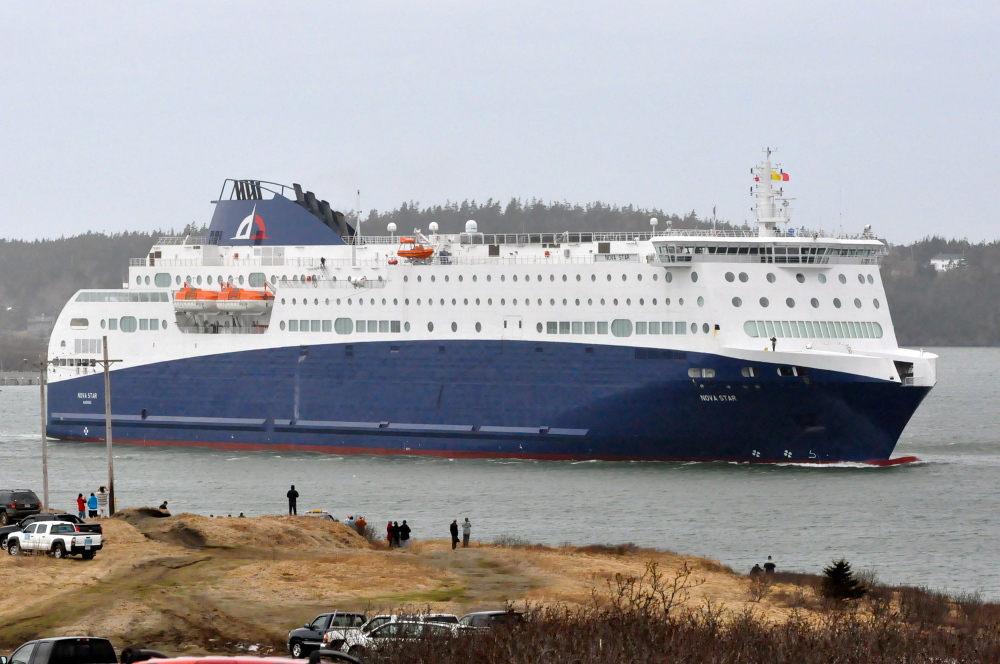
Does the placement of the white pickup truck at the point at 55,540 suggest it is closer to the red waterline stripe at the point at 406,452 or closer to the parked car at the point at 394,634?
the parked car at the point at 394,634

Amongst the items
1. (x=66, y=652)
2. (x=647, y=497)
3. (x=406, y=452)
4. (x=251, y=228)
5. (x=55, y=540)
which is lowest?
(x=647, y=497)

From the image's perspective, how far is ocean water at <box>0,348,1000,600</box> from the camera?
27.5 meters

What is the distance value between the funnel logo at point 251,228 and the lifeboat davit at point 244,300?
6.87 ft

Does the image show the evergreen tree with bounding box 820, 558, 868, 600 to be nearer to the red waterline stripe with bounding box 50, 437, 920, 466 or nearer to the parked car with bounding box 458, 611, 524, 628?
the parked car with bounding box 458, 611, 524, 628

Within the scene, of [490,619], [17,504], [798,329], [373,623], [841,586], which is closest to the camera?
[373,623]

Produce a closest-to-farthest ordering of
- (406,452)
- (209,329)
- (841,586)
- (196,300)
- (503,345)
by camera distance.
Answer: (841,586)
(503,345)
(406,452)
(196,300)
(209,329)

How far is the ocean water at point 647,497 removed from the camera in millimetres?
27500

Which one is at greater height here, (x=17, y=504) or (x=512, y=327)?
(x=512, y=327)

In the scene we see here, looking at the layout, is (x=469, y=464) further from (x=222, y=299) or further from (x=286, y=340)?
(x=222, y=299)

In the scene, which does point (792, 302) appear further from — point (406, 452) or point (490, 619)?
point (490, 619)

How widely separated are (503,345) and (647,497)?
312 inches

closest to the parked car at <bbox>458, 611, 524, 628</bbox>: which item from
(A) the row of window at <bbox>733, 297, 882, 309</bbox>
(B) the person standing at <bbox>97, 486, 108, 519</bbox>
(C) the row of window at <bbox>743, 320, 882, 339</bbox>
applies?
(B) the person standing at <bbox>97, 486, 108, 519</bbox>

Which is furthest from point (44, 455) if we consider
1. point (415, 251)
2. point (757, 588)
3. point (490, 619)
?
point (490, 619)

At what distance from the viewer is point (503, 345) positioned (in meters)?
39.4
